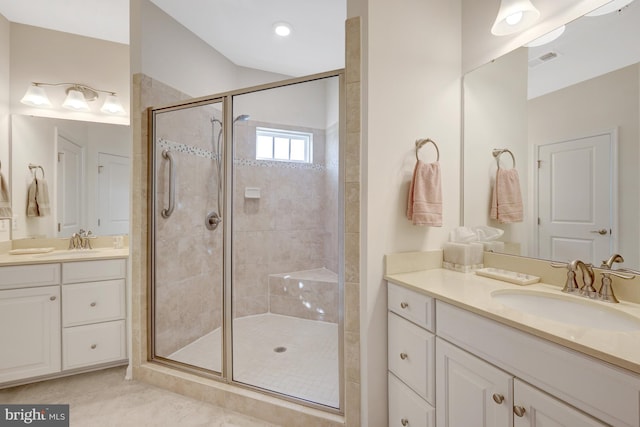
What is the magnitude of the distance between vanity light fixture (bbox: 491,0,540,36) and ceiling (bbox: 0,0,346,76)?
107 centimetres

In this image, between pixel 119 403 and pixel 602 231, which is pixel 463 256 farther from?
pixel 119 403

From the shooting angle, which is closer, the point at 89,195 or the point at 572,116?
the point at 572,116

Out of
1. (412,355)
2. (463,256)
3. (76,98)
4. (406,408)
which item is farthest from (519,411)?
(76,98)

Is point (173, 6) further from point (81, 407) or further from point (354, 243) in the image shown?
point (81, 407)

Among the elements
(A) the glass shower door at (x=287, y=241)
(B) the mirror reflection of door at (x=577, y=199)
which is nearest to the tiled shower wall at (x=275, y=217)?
(A) the glass shower door at (x=287, y=241)

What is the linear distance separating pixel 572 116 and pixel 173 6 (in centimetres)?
265

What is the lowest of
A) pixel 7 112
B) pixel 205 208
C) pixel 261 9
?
pixel 205 208

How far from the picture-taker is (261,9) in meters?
2.15

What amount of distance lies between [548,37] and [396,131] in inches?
31.5

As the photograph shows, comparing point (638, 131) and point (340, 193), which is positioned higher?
point (638, 131)

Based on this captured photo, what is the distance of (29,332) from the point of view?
74.0 inches

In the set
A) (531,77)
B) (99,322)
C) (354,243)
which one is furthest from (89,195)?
(531,77)

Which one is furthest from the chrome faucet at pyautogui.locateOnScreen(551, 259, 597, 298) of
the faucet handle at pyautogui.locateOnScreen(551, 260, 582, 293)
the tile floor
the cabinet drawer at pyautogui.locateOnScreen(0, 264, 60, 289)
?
the cabinet drawer at pyautogui.locateOnScreen(0, 264, 60, 289)

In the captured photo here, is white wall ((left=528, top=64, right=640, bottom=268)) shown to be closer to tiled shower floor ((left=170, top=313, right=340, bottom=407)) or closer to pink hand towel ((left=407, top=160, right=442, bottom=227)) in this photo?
pink hand towel ((left=407, top=160, right=442, bottom=227))
